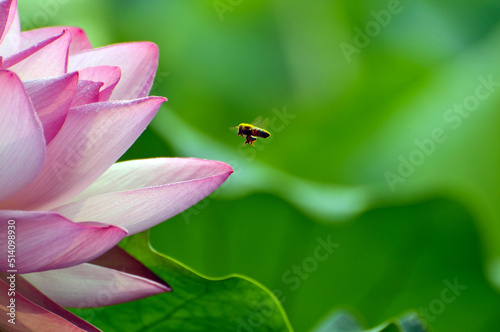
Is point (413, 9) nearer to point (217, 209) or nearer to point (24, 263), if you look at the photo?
point (217, 209)

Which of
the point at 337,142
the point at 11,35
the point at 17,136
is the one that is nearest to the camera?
the point at 17,136

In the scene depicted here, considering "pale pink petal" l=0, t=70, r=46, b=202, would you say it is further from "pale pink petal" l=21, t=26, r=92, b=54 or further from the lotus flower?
"pale pink petal" l=21, t=26, r=92, b=54

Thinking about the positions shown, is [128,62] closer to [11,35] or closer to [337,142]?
[11,35]

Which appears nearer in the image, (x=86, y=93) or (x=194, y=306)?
(x=86, y=93)

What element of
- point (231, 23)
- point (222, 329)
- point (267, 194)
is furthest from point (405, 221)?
point (231, 23)

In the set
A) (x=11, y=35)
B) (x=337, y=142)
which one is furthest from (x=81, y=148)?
(x=337, y=142)

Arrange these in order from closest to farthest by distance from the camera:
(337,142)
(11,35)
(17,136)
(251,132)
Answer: (17,136), (11,35), (251,132), (337,142)

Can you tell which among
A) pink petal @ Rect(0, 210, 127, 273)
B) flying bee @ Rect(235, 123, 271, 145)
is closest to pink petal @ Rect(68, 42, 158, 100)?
pink petal @ Rect(0, 210, 127, 273)
